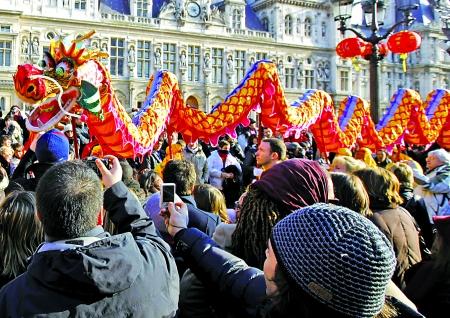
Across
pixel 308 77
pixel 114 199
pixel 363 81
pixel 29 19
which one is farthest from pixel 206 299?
pixel 363 81

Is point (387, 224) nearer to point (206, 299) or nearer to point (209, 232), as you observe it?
point (209, 232)

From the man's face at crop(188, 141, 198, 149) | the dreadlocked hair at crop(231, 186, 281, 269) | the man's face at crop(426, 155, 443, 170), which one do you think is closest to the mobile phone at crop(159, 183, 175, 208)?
the dreadlocked hair at crop(231, 186, 281, 269)

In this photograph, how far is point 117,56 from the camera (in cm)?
2714

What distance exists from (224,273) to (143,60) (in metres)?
27.0

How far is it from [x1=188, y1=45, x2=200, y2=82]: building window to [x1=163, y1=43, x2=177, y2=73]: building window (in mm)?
924

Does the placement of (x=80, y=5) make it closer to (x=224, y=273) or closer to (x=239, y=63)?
(x=239, y=63)

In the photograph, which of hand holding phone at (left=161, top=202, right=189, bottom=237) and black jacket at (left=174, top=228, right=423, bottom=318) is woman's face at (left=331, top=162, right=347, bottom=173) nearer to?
hand holding phone at (left=161, top=202, right=189, bottom=237)

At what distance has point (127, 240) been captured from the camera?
1789 millimetres

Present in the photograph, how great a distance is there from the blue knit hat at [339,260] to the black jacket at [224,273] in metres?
0.40

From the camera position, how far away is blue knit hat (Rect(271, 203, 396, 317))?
4.07 feet

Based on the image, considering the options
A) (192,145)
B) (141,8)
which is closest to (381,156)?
(192,145)

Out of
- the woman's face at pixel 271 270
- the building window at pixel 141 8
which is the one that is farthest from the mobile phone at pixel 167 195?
the building window at pixel 141 8

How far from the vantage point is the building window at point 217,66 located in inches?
1170

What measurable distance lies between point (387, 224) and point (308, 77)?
1209 inches
